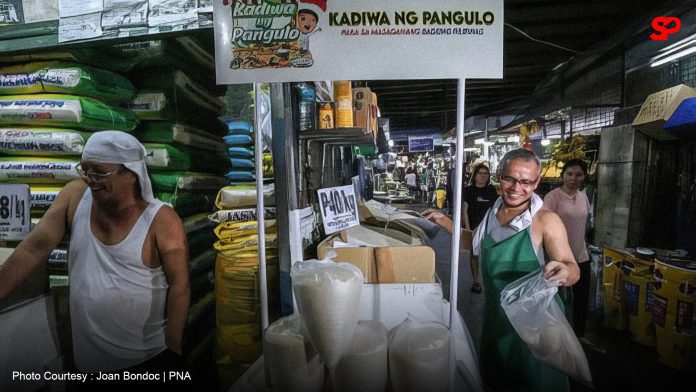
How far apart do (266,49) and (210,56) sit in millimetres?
2105

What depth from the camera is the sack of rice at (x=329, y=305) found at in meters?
1.43

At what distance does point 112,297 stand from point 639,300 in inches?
194

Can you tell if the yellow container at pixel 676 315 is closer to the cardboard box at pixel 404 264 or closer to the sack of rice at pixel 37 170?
the cardboard box at pixel 404 264

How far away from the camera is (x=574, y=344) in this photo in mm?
1757

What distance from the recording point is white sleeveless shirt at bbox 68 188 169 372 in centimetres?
212

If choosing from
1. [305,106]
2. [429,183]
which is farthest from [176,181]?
[429,183]

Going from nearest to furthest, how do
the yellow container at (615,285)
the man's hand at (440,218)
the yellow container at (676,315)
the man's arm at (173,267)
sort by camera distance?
the man's arm at (173,267)
the man's hand at (440,218)
the yellow container at (676,315)
the yellow container at (615,285)

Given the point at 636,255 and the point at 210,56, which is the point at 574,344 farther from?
the point at 210,56

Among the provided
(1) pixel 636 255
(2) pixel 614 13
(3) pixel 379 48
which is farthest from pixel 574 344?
(2) pixel 614 13

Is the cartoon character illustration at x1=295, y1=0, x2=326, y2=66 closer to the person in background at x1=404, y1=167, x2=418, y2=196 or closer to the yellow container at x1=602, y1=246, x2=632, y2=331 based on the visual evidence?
the yellow container at x1=602, y1=246, x2=632, y2=331

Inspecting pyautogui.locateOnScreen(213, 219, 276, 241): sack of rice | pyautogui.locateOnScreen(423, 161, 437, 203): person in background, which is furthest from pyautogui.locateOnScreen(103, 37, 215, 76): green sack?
pyautogui.locateOnScreen(423, 161, 437, 203): person in background

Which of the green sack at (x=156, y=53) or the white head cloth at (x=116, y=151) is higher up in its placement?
the green sack at (x=156, y=53)

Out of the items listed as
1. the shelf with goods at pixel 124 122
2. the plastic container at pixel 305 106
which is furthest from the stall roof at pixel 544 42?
the shelf with goods at pixel 124 122

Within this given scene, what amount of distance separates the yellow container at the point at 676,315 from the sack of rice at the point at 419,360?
3179mm
